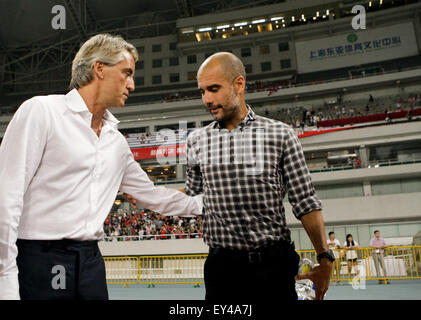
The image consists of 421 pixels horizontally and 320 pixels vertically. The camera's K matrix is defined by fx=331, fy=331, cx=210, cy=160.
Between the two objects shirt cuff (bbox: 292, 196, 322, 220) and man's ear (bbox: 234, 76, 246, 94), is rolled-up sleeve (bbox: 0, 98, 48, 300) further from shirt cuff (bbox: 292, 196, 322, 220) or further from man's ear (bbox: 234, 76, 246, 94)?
shirt cuff (bbox: 292, 196, 322, 220)

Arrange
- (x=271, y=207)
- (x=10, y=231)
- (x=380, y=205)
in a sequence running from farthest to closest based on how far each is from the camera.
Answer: (x=380, y=205) → (x=271, y=207) → (x=10, y=231)

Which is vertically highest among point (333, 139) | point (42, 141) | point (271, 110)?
point (271, 110)

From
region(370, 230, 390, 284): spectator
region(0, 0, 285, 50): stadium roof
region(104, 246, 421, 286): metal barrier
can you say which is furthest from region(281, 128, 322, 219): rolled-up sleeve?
region(0, 0, 285, 50): stadium roof

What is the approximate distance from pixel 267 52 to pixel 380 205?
66.1ft

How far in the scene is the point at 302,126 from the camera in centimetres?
2261

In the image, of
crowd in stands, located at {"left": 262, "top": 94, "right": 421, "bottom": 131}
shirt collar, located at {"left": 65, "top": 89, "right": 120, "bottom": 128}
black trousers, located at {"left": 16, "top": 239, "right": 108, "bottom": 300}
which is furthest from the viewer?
crowd in stands, located at {"left": 262, "top": 94, "right": 421, "bottom": 131}

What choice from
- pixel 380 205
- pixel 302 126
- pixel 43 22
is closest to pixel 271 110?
pixel 302 126

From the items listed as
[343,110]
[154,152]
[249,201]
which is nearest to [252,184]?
[249,201]

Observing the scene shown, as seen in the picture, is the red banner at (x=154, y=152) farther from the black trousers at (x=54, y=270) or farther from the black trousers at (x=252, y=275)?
the black trousers at (x=54, y=270)

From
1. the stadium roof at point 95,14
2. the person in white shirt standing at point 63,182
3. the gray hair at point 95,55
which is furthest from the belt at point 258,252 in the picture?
the stadium roof at point 95,14

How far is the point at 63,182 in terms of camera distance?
52.9 inches

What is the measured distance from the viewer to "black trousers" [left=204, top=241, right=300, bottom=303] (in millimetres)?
1591

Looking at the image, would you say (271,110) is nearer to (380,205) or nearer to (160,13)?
(380,205)

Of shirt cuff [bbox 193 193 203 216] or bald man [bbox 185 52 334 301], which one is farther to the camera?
shirt cuff [bbox 193 193 203 216]
